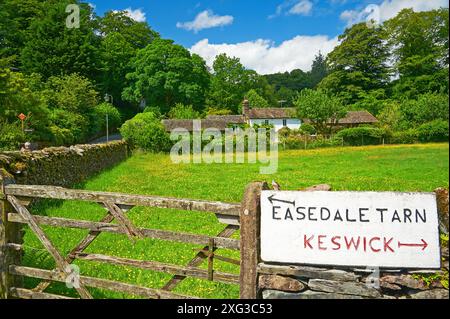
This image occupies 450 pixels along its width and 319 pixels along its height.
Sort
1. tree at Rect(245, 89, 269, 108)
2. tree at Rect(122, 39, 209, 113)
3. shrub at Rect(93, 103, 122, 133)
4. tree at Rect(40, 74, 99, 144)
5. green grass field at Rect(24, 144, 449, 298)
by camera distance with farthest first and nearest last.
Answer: tree at Rect(245, 89, 269, 108) → tree at Rect(122, 39, 209, 113) → shrub at Rect(93, 103, 122, 133) → tree at Rect(40, 74, 99, 144) → green grass field at Rect(24, 144, 449, 298)

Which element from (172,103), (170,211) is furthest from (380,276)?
(172,103)

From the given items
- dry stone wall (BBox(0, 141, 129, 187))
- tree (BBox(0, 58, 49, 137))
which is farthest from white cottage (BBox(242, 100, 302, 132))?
tree (BBox(0, 58, 49, 137))

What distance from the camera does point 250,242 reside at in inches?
134

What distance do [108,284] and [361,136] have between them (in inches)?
1689

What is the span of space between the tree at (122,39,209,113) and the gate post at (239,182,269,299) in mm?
48581

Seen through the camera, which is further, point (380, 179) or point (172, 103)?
point (172, 103)

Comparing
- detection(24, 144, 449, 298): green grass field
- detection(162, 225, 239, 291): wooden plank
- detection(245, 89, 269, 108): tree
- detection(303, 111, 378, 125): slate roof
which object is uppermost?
detection(245, 89, 269, 108): tree

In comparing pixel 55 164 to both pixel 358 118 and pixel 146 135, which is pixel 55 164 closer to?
pixel 146 135

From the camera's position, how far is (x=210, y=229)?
870 centimetres

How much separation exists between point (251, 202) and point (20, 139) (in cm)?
1787

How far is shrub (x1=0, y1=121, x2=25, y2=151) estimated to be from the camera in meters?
16.3

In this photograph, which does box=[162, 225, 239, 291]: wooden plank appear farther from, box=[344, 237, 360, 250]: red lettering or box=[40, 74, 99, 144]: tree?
box=[40, 74, 99, 144]: tree
